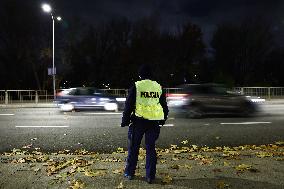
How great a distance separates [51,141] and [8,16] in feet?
105

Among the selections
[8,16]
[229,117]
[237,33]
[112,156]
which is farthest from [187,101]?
[237,33]

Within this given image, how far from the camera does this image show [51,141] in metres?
10.5

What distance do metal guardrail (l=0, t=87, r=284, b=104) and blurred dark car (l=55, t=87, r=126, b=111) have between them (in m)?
7.76

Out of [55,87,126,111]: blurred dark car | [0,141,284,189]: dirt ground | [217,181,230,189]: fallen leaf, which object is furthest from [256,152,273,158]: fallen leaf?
[55,87,126,111]: blurred dark car

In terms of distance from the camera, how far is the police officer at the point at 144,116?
19.9 ft

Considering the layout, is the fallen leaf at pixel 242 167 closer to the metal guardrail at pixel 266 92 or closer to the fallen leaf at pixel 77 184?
the fallen leaf at pixel 77 184

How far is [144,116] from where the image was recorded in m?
6.08

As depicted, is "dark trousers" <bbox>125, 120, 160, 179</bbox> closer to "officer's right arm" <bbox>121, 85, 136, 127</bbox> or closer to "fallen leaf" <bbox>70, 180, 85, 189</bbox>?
"officer's right arm" <bbox>121, 85, 136, 127</bbox>

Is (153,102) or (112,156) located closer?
(153,102)

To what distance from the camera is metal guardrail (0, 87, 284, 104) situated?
95.2 ft

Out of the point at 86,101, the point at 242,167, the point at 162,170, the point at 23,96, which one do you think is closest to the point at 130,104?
the point at 162,170

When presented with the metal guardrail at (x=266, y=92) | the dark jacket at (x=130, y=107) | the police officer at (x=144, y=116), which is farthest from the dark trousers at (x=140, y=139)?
the metal guardrail at (x=266, y=92)

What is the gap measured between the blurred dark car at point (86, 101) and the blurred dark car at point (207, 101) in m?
5.52

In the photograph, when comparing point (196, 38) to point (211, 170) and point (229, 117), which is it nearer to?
point (229, 117)
